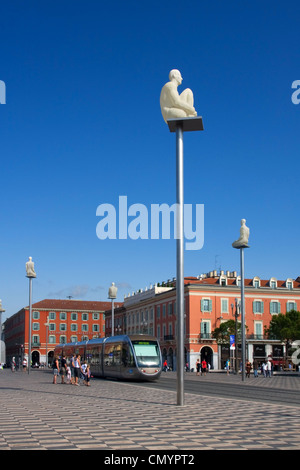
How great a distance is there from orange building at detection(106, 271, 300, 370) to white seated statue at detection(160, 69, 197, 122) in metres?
56.8

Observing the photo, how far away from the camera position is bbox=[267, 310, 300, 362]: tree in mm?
67938

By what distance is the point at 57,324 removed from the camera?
126m

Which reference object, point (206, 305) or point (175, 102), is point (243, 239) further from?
point (206, 305)

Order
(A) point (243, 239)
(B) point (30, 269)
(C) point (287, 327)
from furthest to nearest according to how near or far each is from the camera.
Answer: (C) point (287, 327) < (B) point (30, 269) < (A) point (243, 239)

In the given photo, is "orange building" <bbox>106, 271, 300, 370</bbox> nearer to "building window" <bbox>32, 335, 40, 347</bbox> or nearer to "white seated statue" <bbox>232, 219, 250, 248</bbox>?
"white seated statue" <bbox>232, 219, 250, 248</bbox>

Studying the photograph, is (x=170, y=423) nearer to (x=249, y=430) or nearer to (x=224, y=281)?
(x=249, y=430)

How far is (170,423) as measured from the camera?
45.4ft

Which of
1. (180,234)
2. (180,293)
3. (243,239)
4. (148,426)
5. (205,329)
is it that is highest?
(243,239)

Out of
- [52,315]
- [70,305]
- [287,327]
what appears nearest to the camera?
[287,327]

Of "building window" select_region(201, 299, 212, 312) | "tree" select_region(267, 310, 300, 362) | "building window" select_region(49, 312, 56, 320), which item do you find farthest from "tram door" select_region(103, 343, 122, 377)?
"building window" select_region(49, 312, 56, 320)

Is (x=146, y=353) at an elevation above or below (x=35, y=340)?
above

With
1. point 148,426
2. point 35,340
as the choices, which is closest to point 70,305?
point 35,340

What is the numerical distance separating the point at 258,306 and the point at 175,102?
63.5 m
